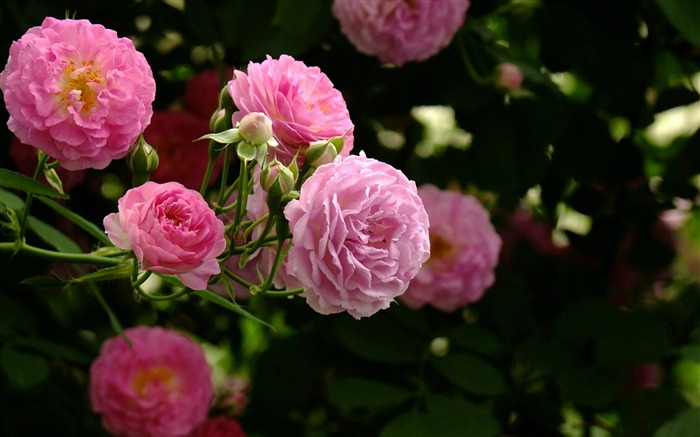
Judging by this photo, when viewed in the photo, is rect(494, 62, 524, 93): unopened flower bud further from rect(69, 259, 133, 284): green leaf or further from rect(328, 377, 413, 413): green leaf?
rect(69, 259, 133, 284): green leaf

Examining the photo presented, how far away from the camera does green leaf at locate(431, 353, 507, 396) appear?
1140 millimetres

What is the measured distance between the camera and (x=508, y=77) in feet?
4.25

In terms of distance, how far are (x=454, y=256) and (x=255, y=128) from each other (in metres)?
0.70

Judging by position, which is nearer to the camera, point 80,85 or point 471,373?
point 80,85

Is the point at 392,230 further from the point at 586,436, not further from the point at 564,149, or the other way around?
the point at 586,436

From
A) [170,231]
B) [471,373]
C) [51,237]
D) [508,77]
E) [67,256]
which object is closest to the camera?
[170,231]

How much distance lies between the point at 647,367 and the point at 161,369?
31.6 inches

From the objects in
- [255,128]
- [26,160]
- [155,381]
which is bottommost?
[155,381]

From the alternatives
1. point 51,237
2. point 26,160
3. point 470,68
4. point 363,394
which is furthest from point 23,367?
point 470,68

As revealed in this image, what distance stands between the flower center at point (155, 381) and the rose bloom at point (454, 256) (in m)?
0.31

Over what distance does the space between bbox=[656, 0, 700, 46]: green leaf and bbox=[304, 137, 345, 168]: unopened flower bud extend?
0.48 meters

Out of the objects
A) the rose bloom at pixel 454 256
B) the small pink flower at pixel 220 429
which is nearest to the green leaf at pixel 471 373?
the rose bloom at pixel 454 256

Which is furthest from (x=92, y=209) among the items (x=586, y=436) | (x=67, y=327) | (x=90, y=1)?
(x=586, y=436)

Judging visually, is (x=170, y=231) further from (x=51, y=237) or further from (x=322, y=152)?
(x=51, y=237)
